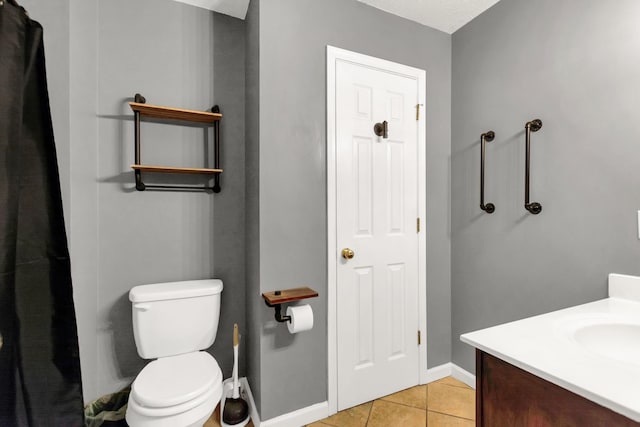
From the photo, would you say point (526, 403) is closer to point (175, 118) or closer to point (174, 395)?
point (174, 395)

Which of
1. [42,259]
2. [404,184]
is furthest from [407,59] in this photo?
[42,259]

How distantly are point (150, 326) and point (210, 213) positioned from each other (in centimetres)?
72

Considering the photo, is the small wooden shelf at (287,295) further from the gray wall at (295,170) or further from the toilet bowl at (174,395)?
the toilet bowl at (174,395)

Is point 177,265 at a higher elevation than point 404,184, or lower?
lower

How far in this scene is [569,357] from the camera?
0.76 m

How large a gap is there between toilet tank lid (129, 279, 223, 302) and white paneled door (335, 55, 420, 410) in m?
0.75

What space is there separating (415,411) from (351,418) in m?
0.39

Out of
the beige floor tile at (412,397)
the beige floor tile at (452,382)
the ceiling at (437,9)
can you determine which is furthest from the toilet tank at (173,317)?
the ceiling at (437,9)

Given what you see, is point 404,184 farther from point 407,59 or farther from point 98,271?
point 98,271

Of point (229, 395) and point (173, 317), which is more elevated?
point (173, 317)

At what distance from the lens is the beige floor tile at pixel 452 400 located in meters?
1.76

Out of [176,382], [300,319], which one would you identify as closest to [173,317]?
[176,382]

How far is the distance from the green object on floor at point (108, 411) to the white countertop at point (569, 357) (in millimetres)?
1881

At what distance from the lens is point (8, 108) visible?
28.0 inches
